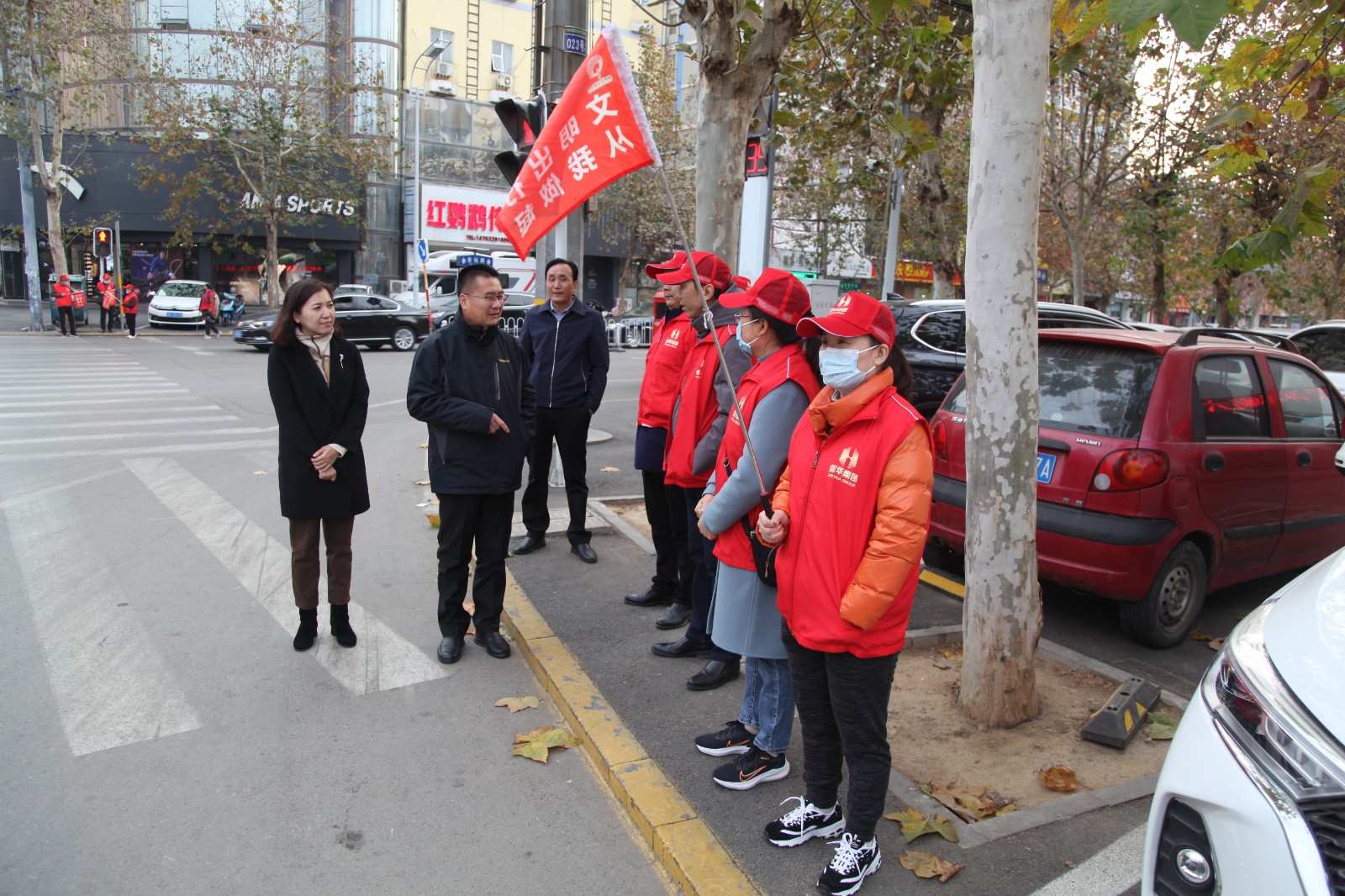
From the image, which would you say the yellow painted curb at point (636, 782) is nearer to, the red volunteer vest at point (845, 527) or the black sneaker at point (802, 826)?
the black sneaker at point (802, 826)

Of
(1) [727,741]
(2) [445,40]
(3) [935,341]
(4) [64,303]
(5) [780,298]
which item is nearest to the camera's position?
(5) [780,298]

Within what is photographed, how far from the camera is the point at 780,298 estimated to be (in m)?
3.55

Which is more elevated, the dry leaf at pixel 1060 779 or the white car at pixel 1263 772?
the white car at pixel 1263 772

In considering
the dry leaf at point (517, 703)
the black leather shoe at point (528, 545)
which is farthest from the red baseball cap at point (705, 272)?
the black leather shoe at point (528, 545)

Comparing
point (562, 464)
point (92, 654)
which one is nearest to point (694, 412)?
point (562, 464)

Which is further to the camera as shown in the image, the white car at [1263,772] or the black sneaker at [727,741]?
the black sneaker at [727,741]

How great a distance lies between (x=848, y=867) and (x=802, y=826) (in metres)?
0.30

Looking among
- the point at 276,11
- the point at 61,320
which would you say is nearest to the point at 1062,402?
the point at 61,320

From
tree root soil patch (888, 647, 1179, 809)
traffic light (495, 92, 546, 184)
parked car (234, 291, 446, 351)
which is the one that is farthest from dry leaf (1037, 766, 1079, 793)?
parked car (234, 291, 446, 351)

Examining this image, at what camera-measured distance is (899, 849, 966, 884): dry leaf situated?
3.09m

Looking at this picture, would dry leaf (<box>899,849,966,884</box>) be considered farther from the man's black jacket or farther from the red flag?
the red flag

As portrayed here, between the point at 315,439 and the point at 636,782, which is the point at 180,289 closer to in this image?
the point at 315,439

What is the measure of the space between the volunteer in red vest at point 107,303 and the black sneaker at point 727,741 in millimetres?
28664

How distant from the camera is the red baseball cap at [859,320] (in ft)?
9.65
